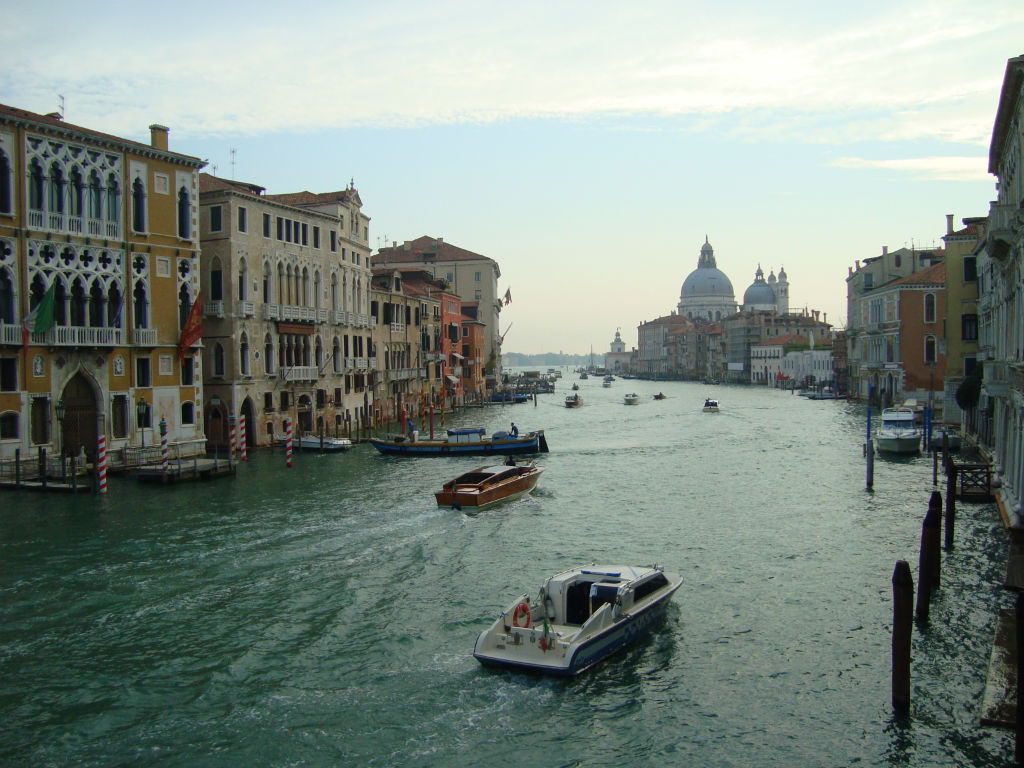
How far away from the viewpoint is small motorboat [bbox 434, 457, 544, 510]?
2298 centimetres

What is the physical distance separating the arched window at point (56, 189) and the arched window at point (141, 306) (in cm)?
351

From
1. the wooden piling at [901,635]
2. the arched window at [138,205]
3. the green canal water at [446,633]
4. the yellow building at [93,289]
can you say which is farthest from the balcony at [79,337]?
the wooden piling at [901,635]

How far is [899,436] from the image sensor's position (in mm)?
34531

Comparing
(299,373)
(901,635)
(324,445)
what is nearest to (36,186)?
(299,373)

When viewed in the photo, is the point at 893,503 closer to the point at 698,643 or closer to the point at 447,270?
the point at 698,643

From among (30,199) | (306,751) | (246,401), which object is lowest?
(306,751)

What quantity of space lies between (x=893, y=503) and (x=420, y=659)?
16623 millimetres

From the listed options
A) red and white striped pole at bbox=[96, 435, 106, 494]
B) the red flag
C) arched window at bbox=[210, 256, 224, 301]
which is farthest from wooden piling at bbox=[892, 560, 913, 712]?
arched window at bbox=[210, 256, 224, 301]

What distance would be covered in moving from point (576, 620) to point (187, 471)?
703 inches

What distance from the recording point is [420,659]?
40.3 feet

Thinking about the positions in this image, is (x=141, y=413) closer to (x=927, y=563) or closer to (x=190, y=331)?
(x=190, y=331)

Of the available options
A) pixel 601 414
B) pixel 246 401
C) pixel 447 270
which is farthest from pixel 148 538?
pixel 447 270

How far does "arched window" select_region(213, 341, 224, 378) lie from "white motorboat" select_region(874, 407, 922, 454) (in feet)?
85.5

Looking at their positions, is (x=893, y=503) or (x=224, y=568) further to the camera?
(x=893, y=503)
